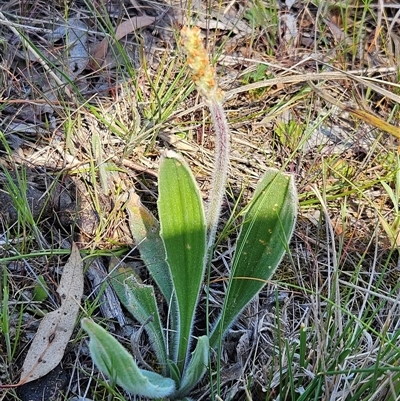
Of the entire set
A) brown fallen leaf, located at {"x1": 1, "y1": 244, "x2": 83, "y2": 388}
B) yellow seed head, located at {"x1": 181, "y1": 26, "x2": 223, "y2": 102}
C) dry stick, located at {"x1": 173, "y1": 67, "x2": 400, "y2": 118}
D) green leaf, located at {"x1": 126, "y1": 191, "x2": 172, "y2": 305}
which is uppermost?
yellow seed head, located at {"x1": 181, "y1": 26, "x2": 223, "y2": 102}

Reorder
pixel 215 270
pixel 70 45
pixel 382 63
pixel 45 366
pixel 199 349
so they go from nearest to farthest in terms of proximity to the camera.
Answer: pixel 199 349 < pixel 45 366 < pixel 215 270 < pixel 70 45 < pixel 382 63

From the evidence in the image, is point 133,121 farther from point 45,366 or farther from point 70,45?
point 45,366

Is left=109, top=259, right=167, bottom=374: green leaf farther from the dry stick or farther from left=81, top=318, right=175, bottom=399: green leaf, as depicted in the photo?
the dry stick

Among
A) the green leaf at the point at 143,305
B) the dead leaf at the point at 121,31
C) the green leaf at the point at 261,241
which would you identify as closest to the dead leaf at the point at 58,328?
the green leaf at the point at 143,305

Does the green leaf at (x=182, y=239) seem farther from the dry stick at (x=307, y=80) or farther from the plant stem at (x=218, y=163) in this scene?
the dry stick at (x=307, y=80)

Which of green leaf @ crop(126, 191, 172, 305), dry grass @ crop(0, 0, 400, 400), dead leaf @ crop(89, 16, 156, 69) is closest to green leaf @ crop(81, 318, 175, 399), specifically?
dry grass @ crop(0, 0, 400, 400)

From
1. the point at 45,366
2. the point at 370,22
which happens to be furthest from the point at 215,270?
the point at 370,22
